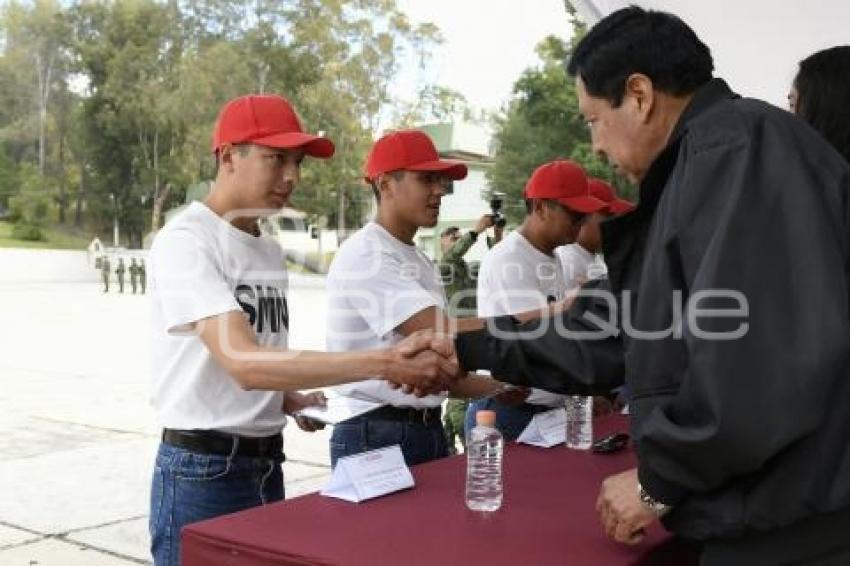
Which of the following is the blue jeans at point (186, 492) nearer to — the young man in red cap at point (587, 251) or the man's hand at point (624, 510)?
the man's hand at point (624, 510)

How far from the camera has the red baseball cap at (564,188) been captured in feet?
12.1

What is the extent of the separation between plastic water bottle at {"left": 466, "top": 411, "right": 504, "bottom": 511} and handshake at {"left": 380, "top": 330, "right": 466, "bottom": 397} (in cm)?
20

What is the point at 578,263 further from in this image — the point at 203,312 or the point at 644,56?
the point at 644,56

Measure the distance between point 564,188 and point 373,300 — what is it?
54.4 inches

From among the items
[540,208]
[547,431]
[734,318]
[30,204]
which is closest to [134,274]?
[30,204]

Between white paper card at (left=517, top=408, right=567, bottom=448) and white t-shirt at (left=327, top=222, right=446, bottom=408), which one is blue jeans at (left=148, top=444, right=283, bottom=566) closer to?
white t-shirt at (left=327, top=222, right=446, bottom=408)

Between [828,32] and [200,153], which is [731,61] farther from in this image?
[200,153]

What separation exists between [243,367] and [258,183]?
1.62 ft

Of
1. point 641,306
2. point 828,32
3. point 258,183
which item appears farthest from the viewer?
point 828,32

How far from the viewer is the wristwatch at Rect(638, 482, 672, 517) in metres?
1.39

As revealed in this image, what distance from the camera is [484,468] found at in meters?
2.02

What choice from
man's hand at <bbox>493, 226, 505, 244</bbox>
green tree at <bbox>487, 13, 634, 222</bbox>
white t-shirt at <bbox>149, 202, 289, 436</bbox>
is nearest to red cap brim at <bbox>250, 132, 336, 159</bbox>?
white t-shirt at <bbox>149, 202, 289, 436</bbox>

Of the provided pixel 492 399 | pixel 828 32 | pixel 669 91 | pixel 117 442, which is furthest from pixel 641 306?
pixel 117 442

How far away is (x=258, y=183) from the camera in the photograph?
7.35ft
